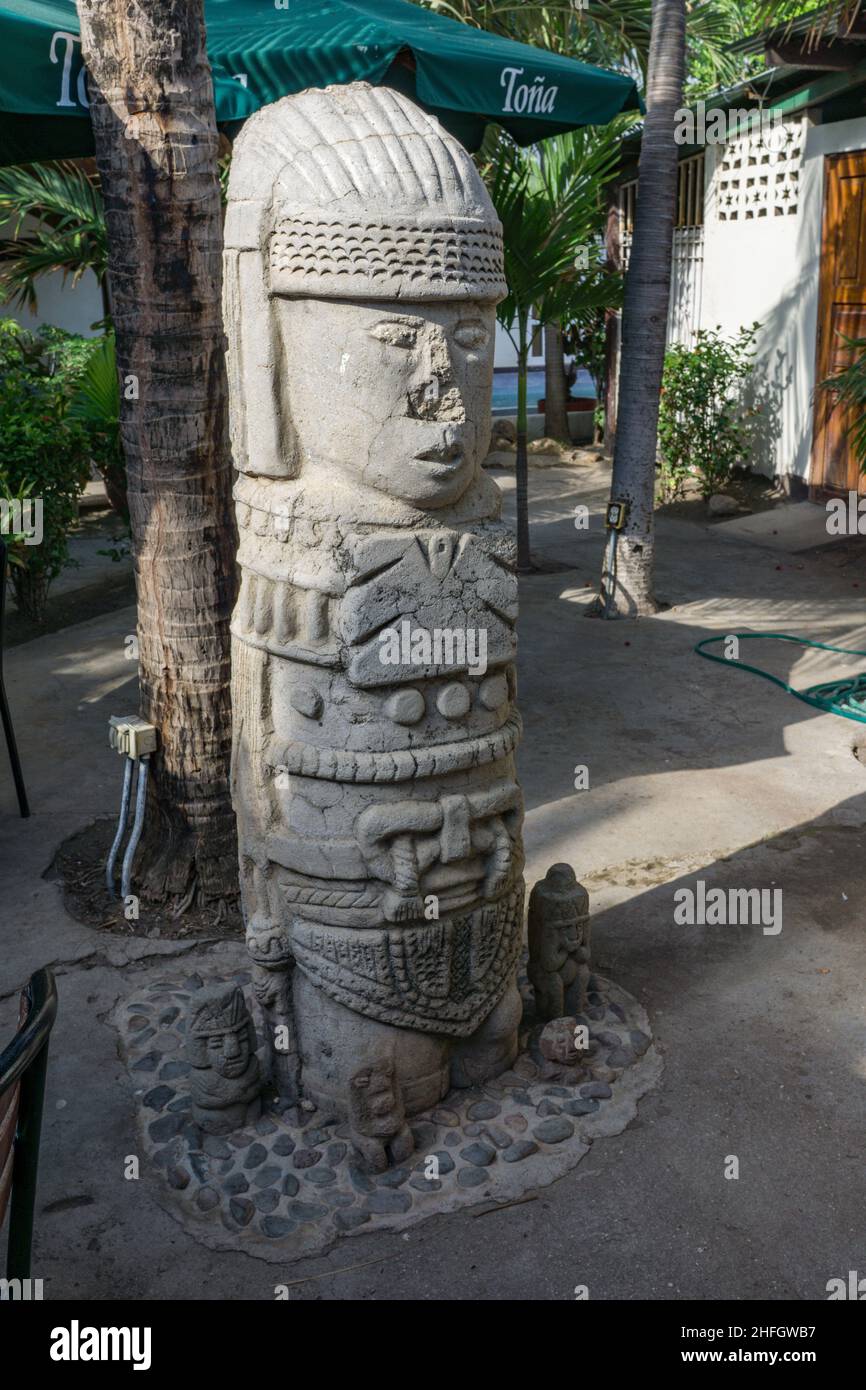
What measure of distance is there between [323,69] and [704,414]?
595 cm

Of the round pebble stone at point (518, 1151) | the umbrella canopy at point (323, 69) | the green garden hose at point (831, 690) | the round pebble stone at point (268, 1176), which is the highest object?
the umbrella canopy at point (323, 69)

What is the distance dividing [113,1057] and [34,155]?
409 cm

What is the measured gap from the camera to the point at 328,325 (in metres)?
Answer: 3.18

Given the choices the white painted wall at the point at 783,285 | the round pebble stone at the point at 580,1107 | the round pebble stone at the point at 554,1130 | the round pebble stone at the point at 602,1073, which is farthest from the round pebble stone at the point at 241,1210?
the white painted wall at the point at 783,285

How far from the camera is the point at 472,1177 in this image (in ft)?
11.4

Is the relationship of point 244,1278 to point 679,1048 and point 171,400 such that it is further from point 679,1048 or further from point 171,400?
point 171,400

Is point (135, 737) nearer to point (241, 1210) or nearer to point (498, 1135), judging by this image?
point (241, 1210)

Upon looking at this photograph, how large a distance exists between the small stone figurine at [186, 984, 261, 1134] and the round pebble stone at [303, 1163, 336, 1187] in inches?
10.5

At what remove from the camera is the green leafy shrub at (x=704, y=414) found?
11062 millimetres

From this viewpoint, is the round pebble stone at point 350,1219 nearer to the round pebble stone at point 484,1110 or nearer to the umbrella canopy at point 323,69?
the round pebble stone at point 484,1110

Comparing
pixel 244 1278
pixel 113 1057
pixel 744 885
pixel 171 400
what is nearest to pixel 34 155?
pixel 171 400

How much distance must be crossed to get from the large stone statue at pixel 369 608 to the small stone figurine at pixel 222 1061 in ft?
0.31

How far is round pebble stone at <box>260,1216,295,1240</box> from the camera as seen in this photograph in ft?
10.8

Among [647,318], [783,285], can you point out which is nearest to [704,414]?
[783,285]
